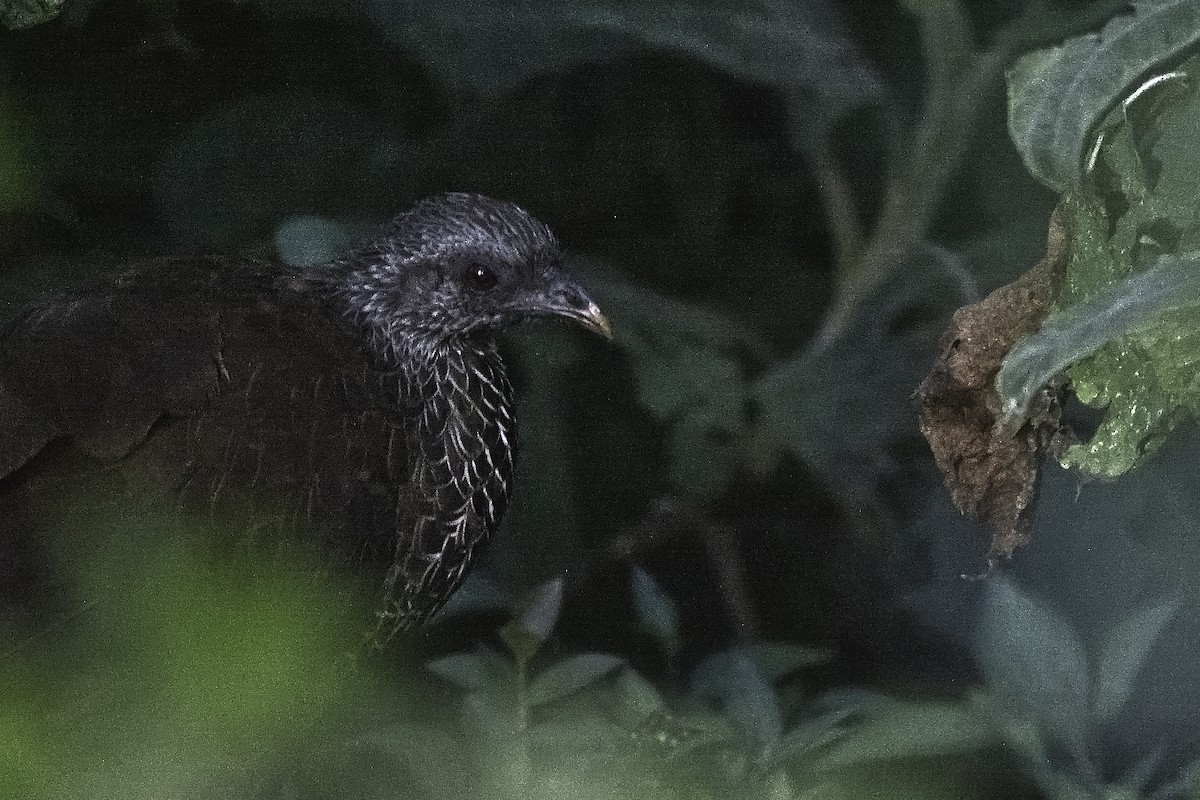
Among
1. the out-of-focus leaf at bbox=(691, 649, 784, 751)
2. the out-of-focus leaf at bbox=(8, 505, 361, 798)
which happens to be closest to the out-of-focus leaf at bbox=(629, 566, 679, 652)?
the out-of-focus leaf at bbox=(691, 649, 784, 751)

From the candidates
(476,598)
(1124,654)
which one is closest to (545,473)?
(476,598)

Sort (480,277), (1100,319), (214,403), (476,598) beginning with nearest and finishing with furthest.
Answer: (1100,319)
(214,403)
(480,277)
(476,598)

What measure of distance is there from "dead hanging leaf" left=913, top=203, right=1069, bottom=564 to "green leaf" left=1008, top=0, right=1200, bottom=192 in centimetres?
7

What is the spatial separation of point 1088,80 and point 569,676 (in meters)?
0.63

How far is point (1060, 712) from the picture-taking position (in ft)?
4.38

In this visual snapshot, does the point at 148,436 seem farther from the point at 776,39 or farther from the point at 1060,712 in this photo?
the point at 1060,712

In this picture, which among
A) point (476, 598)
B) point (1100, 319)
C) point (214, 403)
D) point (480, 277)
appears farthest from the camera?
point (476, 598)

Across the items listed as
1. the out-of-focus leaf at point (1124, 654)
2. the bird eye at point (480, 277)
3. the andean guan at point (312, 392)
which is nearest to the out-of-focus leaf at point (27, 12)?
the andean guan at point (312, 392)

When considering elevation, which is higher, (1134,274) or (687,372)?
(1134,274)

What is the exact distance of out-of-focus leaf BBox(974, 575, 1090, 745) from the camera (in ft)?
4.38

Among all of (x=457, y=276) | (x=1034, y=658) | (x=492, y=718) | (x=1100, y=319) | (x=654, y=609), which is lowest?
(x=492, y=718)

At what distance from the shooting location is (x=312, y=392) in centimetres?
125

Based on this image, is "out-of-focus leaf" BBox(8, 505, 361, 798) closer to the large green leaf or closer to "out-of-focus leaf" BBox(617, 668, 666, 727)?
"out-of-focus leaf" BBox(617, 668, 666, 727)

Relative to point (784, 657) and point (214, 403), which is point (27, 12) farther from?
point (784, 657)
